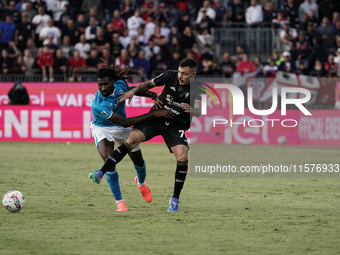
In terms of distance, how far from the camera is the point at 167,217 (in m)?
7.07

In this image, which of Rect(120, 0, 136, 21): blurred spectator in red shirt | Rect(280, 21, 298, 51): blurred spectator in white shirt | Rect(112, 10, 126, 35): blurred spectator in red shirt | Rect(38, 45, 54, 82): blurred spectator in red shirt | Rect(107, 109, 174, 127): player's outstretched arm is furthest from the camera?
Rect(120, 0, 136, 21): blurred spectator in red shirt

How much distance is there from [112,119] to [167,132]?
2.52ft

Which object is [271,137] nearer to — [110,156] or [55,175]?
[55,175]

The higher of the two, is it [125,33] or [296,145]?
[125,33]

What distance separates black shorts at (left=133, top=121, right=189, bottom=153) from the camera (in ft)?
24.9

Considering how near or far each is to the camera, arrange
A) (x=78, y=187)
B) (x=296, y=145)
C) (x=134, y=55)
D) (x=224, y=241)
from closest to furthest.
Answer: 1. (x=224, y=241)
2. (x=78, y=187)
3. (x=296, y=145)
4. (x=134, y=55)

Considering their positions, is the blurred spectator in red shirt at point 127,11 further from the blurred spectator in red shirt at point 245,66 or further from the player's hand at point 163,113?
the player's hand at point 163,113

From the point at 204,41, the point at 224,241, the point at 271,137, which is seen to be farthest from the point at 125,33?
the point at 224,241

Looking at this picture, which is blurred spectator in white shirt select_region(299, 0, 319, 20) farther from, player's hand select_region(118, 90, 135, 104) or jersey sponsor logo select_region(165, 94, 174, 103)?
player's hand select_region(118, 90, 135, 104)

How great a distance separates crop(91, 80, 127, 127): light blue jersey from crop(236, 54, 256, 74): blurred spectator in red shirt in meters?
11.6

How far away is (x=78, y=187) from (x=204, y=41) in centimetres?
1227

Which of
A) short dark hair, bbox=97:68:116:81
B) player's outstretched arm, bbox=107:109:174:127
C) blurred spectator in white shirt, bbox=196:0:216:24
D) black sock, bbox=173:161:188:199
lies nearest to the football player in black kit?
black sock, bbox=173:161:188:199

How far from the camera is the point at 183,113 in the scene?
7.68m

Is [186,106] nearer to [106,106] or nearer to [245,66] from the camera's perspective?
[106,106]
